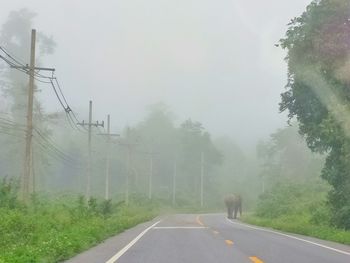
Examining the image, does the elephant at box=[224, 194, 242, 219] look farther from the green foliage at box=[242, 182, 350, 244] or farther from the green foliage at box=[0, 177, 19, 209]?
the green foliage at box=[0, 177, 19, 209]

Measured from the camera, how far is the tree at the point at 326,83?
86.7ft

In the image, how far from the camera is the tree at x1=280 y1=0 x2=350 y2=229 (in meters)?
26.4

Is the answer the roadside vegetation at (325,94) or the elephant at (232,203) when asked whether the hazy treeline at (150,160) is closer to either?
the elephant at (232,203)

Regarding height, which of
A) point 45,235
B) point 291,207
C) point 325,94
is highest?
point 325,94

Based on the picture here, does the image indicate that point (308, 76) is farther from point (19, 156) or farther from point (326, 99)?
point (19, 156)

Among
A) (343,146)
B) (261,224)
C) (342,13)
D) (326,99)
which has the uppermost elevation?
(342,13)

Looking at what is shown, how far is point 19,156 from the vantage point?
9344 centimetres

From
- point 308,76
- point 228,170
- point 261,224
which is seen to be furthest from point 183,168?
point 308,76

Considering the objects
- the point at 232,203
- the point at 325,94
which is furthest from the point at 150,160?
the point at 325,94

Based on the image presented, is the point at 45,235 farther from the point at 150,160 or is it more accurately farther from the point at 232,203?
the point at 150,160

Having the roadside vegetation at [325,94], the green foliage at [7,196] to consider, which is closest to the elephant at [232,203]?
the roadside vegetation at [325,94]

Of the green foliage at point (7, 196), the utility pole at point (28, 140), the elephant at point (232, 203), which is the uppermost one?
the utility pole at point (28, 140)

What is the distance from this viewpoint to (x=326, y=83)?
27578 mm

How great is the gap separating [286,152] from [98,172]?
37.1m
